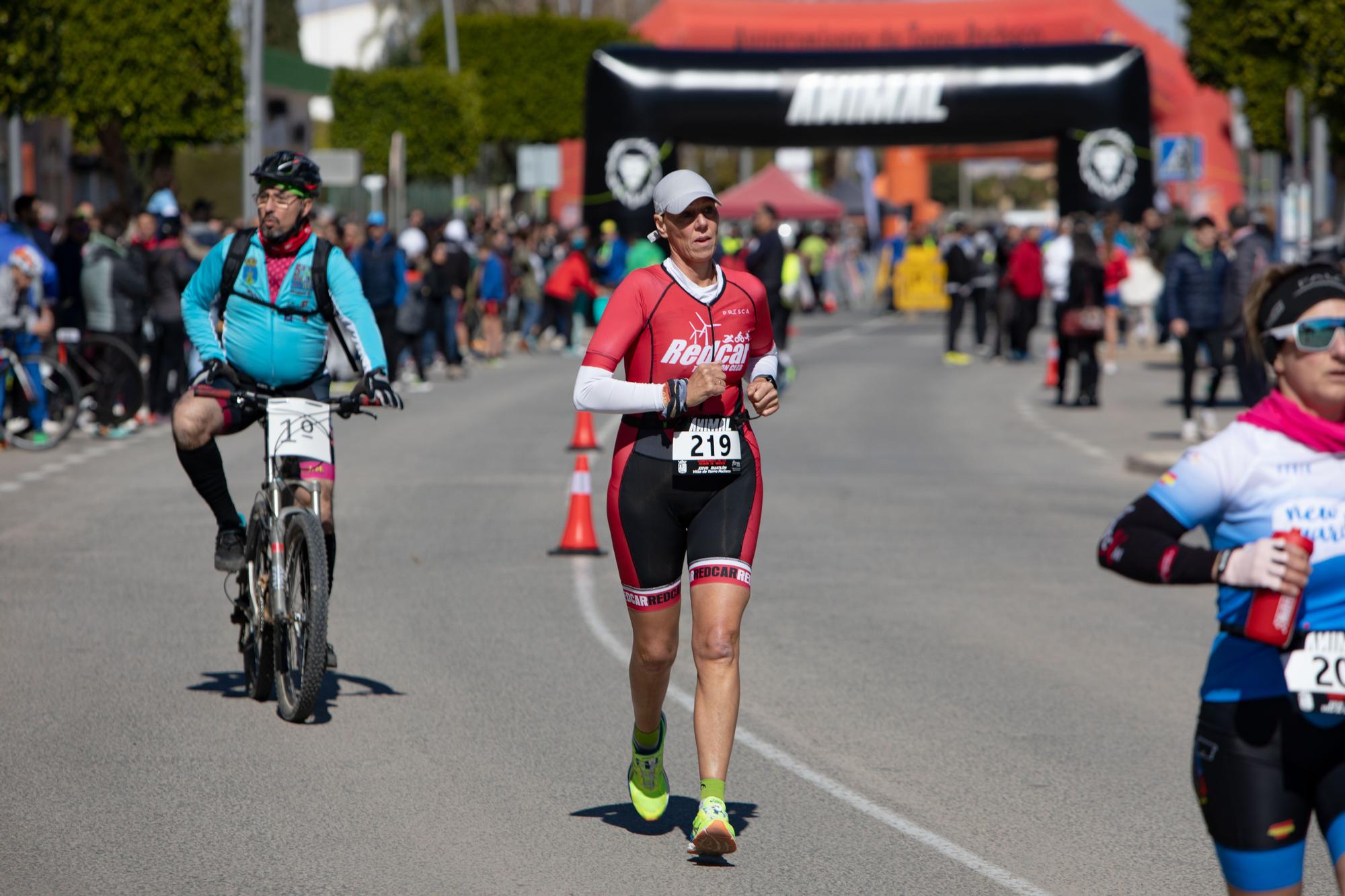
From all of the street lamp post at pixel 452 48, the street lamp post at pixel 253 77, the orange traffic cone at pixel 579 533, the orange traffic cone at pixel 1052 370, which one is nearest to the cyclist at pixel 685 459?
the orange traffic cone at pixel 579 533

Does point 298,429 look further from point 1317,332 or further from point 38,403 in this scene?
point 38,403

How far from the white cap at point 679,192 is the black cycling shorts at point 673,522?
0.66m

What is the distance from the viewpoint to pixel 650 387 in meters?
5.85

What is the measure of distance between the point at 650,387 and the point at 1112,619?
5563mm

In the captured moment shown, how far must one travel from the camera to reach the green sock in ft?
20.2

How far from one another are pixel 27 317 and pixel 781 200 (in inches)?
1676

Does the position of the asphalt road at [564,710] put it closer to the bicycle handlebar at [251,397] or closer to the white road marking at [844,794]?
the white road marking at [844,794]

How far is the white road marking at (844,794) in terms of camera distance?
584 cm

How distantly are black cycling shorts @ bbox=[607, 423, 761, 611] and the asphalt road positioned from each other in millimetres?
845

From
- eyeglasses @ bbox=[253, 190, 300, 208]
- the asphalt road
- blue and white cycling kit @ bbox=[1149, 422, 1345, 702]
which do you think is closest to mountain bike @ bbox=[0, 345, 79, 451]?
the asphalt road

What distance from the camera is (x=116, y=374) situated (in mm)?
19891

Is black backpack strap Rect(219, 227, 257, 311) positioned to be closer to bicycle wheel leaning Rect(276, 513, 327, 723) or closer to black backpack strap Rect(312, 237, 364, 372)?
black backpack strap Rect(312, 237, 364, 372)

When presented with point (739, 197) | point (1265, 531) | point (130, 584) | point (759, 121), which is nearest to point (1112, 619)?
point (130, 584)

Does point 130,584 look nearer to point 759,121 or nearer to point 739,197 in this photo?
point 759,121
